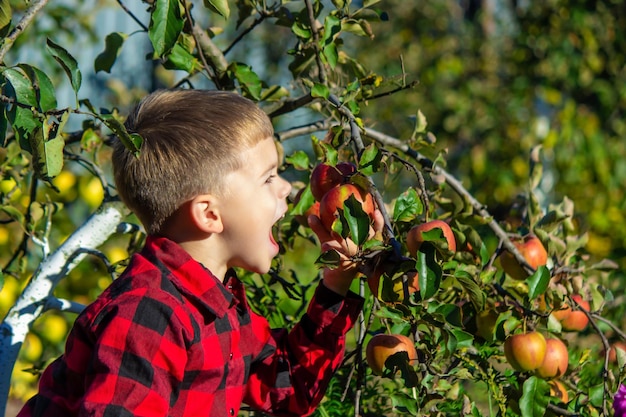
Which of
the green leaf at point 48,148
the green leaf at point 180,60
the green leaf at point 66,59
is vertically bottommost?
the green leaf at point 180,60

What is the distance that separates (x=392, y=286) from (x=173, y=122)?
490 mm

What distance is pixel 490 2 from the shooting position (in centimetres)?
620

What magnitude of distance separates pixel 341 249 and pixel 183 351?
0.32m

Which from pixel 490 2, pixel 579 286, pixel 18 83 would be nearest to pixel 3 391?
pixel 18 83

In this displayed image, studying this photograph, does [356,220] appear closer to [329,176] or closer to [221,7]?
[329,176]

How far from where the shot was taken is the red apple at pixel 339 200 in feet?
4.52

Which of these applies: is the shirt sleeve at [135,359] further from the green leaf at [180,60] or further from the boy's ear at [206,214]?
the green leaf at [180,60]

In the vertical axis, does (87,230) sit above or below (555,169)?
above

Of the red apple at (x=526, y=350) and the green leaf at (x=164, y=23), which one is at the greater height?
the green leaf at (x=164, y=23)

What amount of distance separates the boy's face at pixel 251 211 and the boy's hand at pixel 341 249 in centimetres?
8

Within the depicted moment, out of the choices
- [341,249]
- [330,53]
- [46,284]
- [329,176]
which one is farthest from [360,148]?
[46,284]

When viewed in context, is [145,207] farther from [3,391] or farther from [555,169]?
[555,169]

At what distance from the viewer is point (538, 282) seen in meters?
1.46

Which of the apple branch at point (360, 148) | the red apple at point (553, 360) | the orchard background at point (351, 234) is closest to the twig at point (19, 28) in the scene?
the orchard background at point (351, 234)
